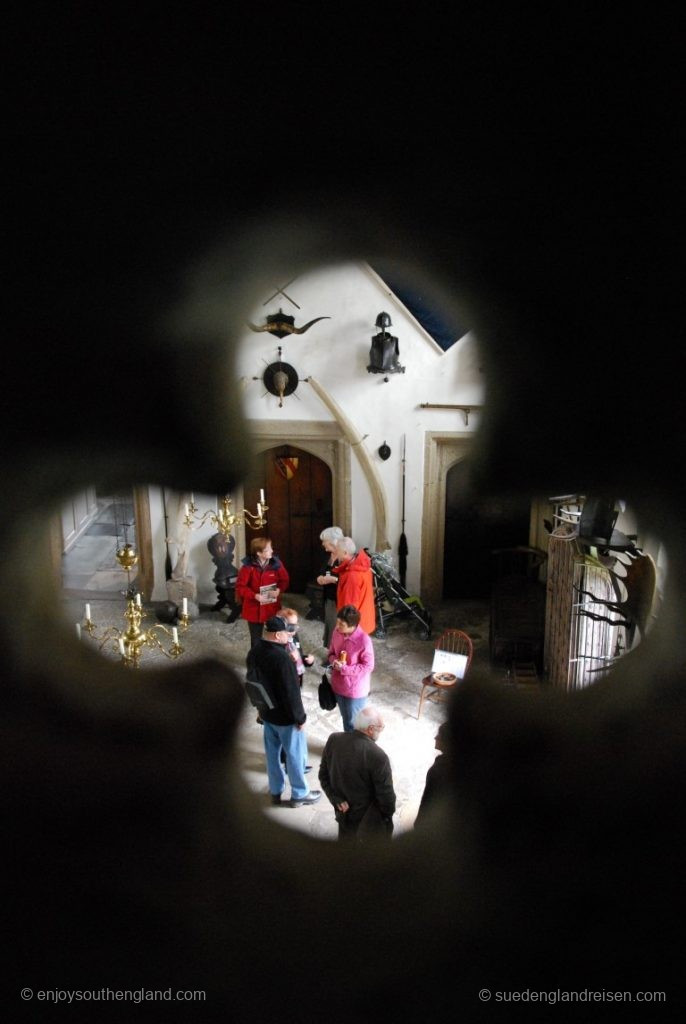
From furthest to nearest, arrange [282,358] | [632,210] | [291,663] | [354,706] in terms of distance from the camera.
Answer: [282,358] → [354,706] → [291,663] → [632,210]

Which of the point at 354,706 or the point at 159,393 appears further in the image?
the point at 354,706

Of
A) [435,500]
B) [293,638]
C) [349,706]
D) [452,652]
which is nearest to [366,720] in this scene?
[349,706]

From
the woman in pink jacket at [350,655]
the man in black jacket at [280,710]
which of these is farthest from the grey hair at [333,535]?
the man in black jacket at [280,710]

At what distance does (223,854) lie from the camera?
0.99 meters

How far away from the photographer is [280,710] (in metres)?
3.93

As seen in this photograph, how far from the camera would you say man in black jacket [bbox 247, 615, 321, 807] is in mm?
3605

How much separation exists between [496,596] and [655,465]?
18.4 feet

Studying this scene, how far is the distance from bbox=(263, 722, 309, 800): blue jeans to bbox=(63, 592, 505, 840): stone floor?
0.15 meters

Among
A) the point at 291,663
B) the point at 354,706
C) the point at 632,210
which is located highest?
the point at 632,210

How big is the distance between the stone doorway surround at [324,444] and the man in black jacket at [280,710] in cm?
358

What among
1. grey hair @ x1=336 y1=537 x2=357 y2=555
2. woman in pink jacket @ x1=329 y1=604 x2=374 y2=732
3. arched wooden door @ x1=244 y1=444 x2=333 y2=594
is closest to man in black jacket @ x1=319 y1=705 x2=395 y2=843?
woman in pink jacket @ x1=329 y1=604 x2=374 y2=732

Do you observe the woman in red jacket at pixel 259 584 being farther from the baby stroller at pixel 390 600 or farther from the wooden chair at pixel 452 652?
the baby stroller at pixel 390 600

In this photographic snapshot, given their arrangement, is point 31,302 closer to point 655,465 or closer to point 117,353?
point 117,353

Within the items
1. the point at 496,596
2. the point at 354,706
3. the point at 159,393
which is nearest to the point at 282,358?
the point at 496,596
